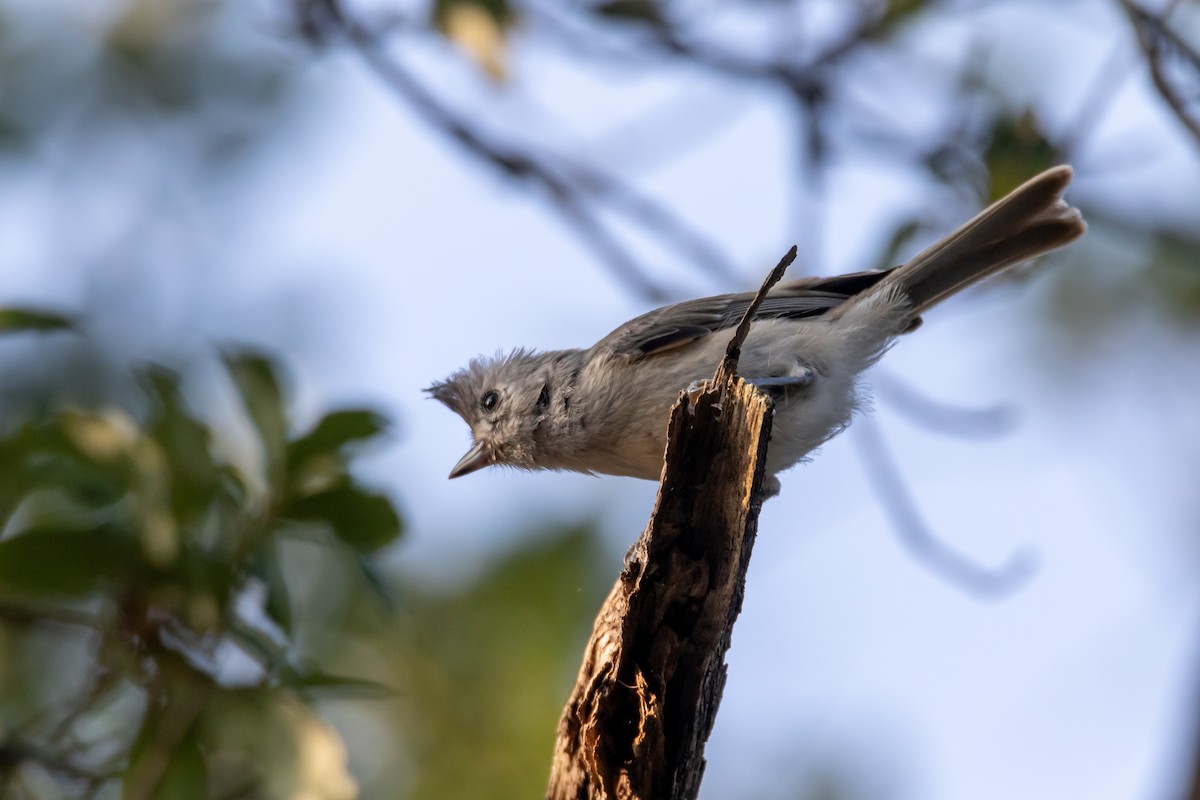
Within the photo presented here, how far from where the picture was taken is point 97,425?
3.06 meters

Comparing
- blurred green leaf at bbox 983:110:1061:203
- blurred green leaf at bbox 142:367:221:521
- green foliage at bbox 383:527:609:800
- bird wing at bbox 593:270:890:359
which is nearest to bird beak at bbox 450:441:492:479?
bird wing at bbox 593:270:890:359

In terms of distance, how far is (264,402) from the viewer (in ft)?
10.5

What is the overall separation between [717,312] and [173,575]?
1885mm

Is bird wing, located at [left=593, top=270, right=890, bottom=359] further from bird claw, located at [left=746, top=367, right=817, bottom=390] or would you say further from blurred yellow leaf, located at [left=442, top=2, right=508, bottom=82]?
blurred yellow leaf, located at [left=442, top=2, right=508, bottom=82]

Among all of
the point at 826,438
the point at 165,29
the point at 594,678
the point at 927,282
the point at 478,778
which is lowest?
the point at 594,678

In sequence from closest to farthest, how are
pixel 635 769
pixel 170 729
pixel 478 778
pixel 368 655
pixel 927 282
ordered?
pixel 635 769, pixel 170 729, pixel 927 282, pixel 478 778, pixel 368 655

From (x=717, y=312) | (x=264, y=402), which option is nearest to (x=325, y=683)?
(x=264, y=402)

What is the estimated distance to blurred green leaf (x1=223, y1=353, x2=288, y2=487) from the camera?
3.15 metres

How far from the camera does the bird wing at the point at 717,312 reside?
3.86 meters

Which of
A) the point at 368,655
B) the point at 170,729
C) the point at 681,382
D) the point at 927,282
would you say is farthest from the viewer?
the point at 368,655

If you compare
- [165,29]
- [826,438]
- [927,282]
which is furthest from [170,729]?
[165,29]

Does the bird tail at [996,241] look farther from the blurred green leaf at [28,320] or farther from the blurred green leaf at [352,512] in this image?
the blurred green leaf at [28,320]

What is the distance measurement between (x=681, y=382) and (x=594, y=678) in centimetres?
134

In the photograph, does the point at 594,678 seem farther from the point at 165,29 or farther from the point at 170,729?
the point at 165,29
